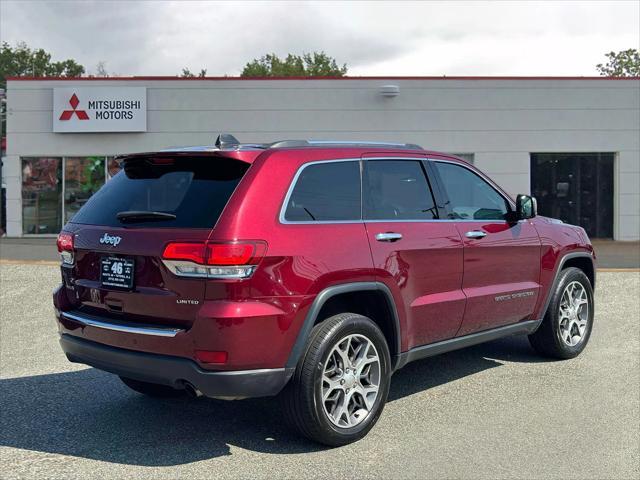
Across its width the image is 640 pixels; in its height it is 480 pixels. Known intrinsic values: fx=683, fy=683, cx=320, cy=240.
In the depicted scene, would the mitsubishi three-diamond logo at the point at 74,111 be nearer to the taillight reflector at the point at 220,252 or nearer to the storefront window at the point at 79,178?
the storefront window at the point at 79,178

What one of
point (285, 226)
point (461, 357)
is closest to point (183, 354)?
point (285, 226)

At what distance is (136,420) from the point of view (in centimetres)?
477

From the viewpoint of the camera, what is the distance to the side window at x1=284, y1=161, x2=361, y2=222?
4.15 metres

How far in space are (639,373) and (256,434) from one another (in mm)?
3481

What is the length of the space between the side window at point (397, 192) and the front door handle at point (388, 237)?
0.13 m

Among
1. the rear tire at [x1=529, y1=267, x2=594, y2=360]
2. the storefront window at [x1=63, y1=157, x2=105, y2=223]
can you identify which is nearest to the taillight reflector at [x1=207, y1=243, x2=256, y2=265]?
the rear tire at [x1=529, y1=267, x2=594, y2=360]

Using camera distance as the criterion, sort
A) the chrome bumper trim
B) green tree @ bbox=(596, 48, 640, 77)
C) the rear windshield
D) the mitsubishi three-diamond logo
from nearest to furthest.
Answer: the chrome bumper trim, the rear windshield, the mitsubishi three-diamond logo, green tree @ bbox=(596, 48, 640, 77)

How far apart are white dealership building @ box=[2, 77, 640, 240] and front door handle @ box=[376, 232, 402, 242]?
15202mm

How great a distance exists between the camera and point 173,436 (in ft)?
14.6

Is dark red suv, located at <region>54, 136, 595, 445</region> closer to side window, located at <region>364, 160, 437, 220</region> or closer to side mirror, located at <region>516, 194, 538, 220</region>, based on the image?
side window, located at <region>364, 160, 437, 220</region>

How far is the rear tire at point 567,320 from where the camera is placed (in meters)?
6.21

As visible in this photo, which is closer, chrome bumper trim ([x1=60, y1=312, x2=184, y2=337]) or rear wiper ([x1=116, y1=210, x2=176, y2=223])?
chrome bumper trim ([x1=60, y1=312, x2=184, y2=337])

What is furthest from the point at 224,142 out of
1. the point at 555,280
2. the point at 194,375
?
the point at 555,280

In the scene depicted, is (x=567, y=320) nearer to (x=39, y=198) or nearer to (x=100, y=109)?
(x=100, y=109)
